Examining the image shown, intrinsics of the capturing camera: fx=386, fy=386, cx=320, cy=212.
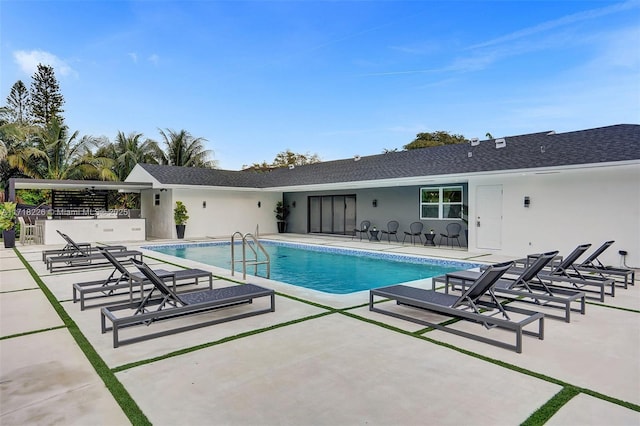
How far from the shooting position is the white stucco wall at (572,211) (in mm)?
9641

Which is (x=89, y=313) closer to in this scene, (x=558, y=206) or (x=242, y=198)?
(x=558, y=206)

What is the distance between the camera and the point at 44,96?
2983 cm

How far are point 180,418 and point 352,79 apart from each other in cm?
2077

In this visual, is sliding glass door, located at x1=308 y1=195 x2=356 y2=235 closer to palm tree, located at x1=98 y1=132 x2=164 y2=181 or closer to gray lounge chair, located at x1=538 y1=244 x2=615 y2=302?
gray lounge chair, located at x1=538 y1=244 x2=615 y2=302

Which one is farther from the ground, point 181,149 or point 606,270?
point 181,149

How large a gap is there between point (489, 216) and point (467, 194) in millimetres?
2063

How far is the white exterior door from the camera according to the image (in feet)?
39.5

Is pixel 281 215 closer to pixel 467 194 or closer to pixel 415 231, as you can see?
pixel 415 231

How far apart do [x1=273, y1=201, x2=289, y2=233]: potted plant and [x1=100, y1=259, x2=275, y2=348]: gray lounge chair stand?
15.7 m

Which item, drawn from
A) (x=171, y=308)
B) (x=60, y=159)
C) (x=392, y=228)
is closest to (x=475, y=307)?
(x=171, y=308)

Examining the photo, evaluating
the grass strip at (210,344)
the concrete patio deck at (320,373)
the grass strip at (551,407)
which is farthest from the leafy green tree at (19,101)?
the grass strip at (551,407)

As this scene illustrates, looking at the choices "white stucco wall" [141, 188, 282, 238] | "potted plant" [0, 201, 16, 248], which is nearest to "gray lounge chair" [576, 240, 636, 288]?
"white stucco wall" [141, 188, 282, 238]

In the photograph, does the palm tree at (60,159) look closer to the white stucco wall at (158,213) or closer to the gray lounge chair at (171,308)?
the white stucco wall at (158,213)

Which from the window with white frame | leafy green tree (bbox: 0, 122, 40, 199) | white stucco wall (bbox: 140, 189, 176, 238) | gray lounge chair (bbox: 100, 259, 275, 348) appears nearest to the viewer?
gray lounge chair (bbox: 100, 259, 275, 348)
